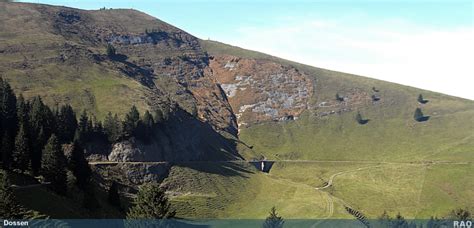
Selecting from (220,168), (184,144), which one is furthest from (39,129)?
(184,144)

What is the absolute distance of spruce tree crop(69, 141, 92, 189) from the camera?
9901 cm

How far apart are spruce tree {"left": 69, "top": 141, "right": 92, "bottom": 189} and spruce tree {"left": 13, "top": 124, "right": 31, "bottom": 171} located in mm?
11783

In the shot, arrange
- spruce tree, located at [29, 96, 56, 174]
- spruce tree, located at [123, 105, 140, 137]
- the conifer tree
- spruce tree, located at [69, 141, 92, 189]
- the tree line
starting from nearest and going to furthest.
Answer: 1. the tree line
2. spruce tree, located at [29, 96, 56, 174]
3. spruce tree, located at [69, 141, 92, 189]
4. the conifer tree
5. spruce tree, located at [123, 105, 140, 137]

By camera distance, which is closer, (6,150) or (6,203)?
(6,203)

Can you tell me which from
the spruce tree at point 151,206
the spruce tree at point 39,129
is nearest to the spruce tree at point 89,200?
the spruce tree at point 39,129

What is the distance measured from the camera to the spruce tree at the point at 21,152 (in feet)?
282

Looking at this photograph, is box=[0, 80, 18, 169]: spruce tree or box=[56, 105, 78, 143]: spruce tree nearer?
box=[0, 80, 18, 169]: spruce tree

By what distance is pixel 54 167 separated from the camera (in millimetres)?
85938

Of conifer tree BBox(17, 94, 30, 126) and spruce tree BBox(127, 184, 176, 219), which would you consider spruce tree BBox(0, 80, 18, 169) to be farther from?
spruce tree BBox(127, 184, 176, 219)

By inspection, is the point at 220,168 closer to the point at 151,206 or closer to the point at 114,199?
the point at 114,199

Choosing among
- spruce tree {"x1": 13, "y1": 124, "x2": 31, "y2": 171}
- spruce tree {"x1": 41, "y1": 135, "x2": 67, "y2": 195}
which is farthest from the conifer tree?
spruce tree {"x1": 41, "y1": 135, "x2": 67, "y2": 195}

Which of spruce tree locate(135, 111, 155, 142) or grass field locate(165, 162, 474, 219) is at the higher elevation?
spruce tree locate(135, 111, 155, 142)

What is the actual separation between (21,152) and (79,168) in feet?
54.9

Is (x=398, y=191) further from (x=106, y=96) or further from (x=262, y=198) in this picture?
(x=106, y=96)
